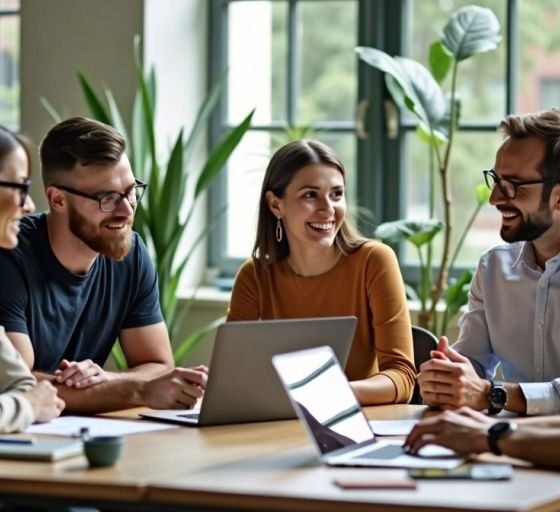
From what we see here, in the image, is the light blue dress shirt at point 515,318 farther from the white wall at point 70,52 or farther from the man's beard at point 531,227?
the white wall at point 70,52

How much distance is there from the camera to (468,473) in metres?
2.16

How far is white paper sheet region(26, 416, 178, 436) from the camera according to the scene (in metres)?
2.59

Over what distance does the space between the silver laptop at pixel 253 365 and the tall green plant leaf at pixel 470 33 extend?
1933 mm

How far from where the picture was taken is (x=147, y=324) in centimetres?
339

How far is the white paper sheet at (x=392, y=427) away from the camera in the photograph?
262 centimetres

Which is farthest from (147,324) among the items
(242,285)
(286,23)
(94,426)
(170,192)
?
(286,23)

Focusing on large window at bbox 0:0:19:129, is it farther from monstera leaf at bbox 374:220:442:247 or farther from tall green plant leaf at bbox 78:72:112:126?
monstera leaf at bbox 374:220:442:247

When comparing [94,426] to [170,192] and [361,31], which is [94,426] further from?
[361,31]

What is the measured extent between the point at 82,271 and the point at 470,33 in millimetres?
1878

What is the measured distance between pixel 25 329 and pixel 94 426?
480 millimetres

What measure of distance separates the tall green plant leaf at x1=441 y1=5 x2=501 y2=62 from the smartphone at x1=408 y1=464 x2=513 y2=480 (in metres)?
2.49

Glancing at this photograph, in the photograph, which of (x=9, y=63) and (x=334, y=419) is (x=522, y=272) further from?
(x=9, y=63)

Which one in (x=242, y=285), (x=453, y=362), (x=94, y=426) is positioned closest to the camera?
(x=94, y=426)

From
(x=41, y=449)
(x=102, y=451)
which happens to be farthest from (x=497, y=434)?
(x=41, y=449)
